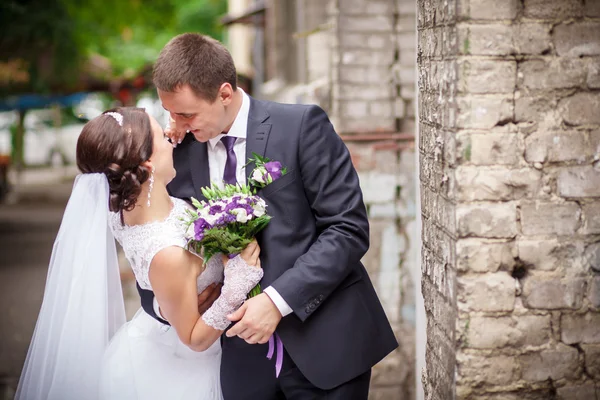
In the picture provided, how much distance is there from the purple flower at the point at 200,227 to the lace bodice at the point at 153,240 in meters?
0.18

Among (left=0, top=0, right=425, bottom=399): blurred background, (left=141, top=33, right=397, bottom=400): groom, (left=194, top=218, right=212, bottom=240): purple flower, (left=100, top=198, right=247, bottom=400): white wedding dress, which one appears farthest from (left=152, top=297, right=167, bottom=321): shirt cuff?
(left=0, top=0, right=425, bottom=399): blurred background

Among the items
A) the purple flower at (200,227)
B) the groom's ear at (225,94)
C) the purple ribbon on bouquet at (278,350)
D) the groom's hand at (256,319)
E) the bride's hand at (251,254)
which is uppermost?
the groom's ear at (225,94)

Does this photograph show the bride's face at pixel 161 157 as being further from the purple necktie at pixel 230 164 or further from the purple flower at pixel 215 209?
the purple flower at pixel 215 209

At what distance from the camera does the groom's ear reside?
3.01 m

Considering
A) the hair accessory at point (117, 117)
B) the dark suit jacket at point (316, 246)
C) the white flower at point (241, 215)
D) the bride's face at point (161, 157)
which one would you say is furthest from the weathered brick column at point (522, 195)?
the hair accessory at point (117, 117)

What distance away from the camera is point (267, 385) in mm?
3115

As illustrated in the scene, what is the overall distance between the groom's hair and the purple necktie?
0.22 meters

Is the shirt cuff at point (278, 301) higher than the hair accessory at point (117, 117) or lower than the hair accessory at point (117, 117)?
lower

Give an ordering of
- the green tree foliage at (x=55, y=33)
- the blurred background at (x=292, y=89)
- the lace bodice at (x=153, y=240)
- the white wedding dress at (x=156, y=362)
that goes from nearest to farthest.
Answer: the lace bodice at (x=153, y=240) < the white wedding dress at (x=156, y=362) < the blurred background at (x=292, y=89) < the green tree foliage at (x=55, y=33)

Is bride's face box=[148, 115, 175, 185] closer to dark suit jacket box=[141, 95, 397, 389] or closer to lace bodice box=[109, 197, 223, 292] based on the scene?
lace bodice box=[109, 197, 223, 292]

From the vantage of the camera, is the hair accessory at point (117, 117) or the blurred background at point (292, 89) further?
the blurred background at point (292, 89)

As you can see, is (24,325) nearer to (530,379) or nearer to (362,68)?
(362,68)

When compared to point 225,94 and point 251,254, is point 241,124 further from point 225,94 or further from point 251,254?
point 251,254

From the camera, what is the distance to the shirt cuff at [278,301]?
9.43 feet
